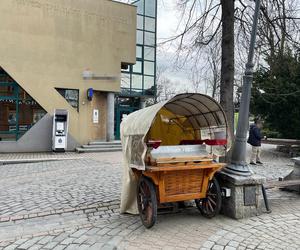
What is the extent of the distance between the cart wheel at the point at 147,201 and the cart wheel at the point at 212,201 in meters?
1.10

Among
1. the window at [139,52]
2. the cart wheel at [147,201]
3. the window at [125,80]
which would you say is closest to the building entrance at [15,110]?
the window at [125,80]

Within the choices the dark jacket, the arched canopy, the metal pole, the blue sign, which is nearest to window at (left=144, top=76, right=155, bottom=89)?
the blue sign

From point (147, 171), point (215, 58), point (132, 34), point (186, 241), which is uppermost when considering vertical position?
point (132, 34)

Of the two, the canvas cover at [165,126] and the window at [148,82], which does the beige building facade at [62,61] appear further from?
the canvas cover at [165,126]

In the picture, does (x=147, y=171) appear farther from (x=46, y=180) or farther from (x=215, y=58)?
(x=215, y=58)

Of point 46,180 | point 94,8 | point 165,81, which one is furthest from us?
point 165,81

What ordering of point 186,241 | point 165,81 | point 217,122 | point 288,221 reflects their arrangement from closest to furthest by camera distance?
point 186,241 < point 288,221 < point 217,122 < point 165,81

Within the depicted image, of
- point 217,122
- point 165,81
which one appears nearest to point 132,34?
point 217,122

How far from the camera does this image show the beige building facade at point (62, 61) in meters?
16.8

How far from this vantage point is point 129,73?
957 inches

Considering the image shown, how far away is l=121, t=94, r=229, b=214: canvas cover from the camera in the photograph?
5.54m

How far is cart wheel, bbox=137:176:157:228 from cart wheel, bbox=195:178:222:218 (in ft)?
3.62

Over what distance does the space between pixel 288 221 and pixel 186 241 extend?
2.06 metres

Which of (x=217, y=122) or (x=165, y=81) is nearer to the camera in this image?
(x=217, y=122)
